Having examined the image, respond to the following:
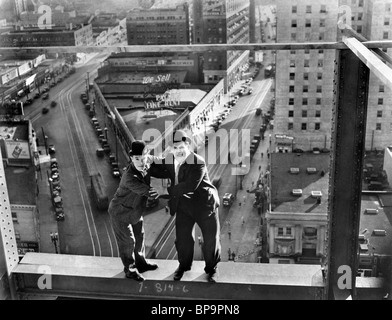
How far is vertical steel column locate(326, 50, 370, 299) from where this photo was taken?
1783mm

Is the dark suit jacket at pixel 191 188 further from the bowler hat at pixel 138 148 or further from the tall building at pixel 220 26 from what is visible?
the tall building at pixel 220 26

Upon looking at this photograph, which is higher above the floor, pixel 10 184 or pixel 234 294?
pixel 234 294

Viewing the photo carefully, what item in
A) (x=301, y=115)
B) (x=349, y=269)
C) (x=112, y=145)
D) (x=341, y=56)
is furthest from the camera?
(x=301, y=115)

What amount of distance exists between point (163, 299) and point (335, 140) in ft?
2.69

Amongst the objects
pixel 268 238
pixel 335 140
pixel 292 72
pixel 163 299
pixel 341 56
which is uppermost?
pixel 341 56

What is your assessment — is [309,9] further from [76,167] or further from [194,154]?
[194,154]

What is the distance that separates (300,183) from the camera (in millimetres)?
9086

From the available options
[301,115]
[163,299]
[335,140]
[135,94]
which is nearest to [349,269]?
[335,140]

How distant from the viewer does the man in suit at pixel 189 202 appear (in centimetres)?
189

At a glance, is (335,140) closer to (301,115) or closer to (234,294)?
(234,294)

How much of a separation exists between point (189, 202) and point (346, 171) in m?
0.55

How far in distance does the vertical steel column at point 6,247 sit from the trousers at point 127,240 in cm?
39

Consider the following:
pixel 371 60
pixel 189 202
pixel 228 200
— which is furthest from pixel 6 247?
pixel 228 200

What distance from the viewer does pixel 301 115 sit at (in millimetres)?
11062
